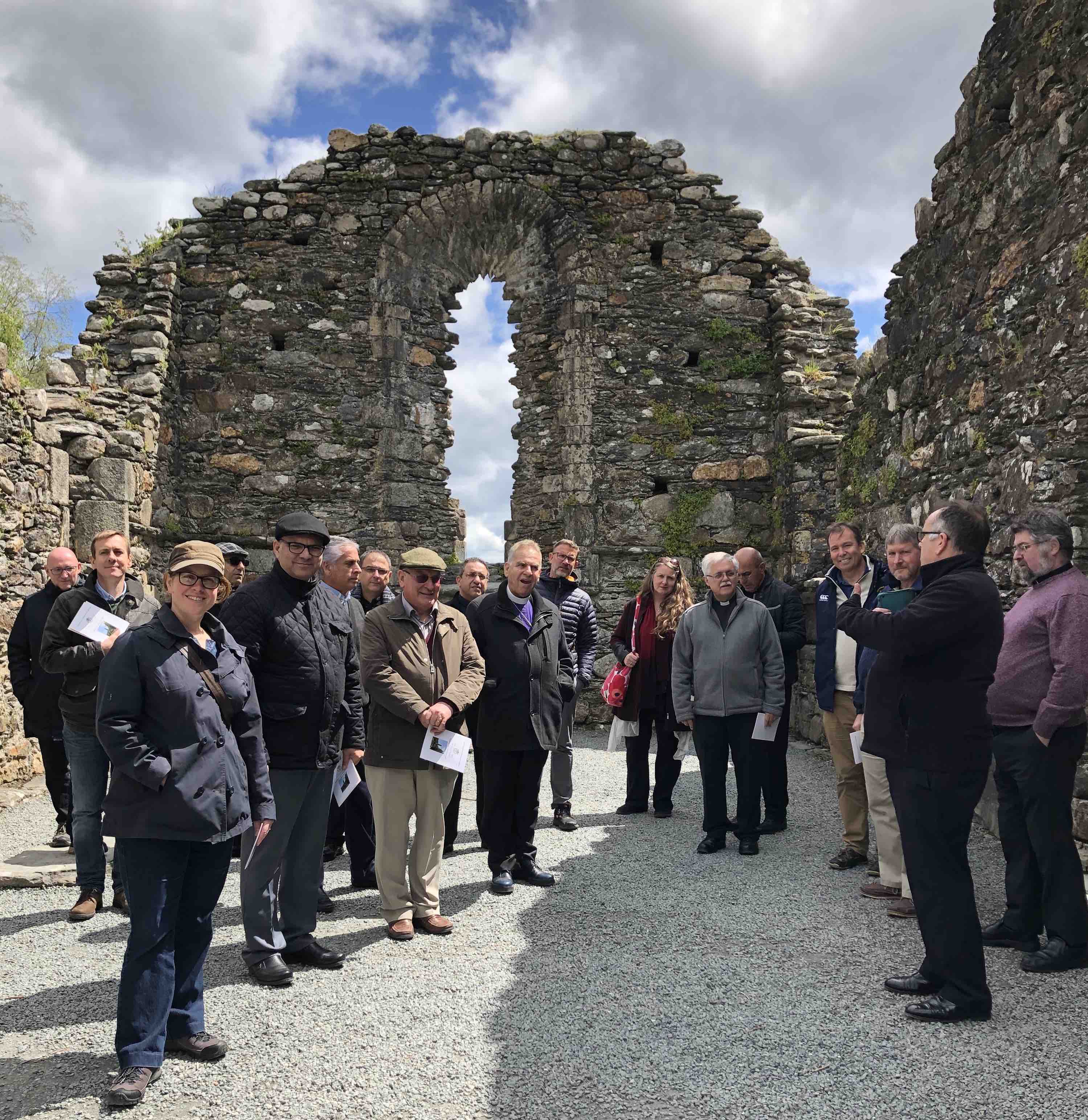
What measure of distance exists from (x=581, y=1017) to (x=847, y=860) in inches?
97.4

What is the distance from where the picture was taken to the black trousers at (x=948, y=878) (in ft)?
10.6

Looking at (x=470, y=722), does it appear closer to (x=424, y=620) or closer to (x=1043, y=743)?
(x=424, y=620)

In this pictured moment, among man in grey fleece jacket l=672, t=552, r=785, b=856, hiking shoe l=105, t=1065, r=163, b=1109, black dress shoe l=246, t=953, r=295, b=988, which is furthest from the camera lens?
man in grey fleece jacket l=672, t=552, r=785, b=856

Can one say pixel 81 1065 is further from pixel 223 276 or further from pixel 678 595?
pixel 223 276

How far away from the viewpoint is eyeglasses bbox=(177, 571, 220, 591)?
3.01 m

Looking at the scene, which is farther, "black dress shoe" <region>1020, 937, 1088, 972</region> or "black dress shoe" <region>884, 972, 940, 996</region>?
"black dress shoe" <region>1020, 937, 1088, 972</region>

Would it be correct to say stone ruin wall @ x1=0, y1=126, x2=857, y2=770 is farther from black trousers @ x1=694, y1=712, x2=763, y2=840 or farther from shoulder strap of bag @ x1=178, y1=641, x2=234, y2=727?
shoulder strap of bag @ x1=178, y1=641, x2=234, y2=727

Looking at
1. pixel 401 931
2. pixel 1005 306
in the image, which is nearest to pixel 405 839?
pixel 401 931

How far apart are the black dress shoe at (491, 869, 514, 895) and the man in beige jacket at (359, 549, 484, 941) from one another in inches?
18.0

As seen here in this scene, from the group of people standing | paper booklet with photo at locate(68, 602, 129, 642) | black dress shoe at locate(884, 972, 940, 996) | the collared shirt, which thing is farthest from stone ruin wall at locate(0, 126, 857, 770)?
black dress shoe at locate(884, 972, 940, 996)

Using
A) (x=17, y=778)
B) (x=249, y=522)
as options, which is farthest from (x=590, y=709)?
(x=17, y=778)

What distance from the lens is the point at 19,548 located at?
750 cm

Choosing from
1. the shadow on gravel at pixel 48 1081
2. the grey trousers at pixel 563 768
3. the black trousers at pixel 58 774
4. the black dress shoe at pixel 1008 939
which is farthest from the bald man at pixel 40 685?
the black dress shoe at pixel 1008 939

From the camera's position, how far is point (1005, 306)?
542 cm
